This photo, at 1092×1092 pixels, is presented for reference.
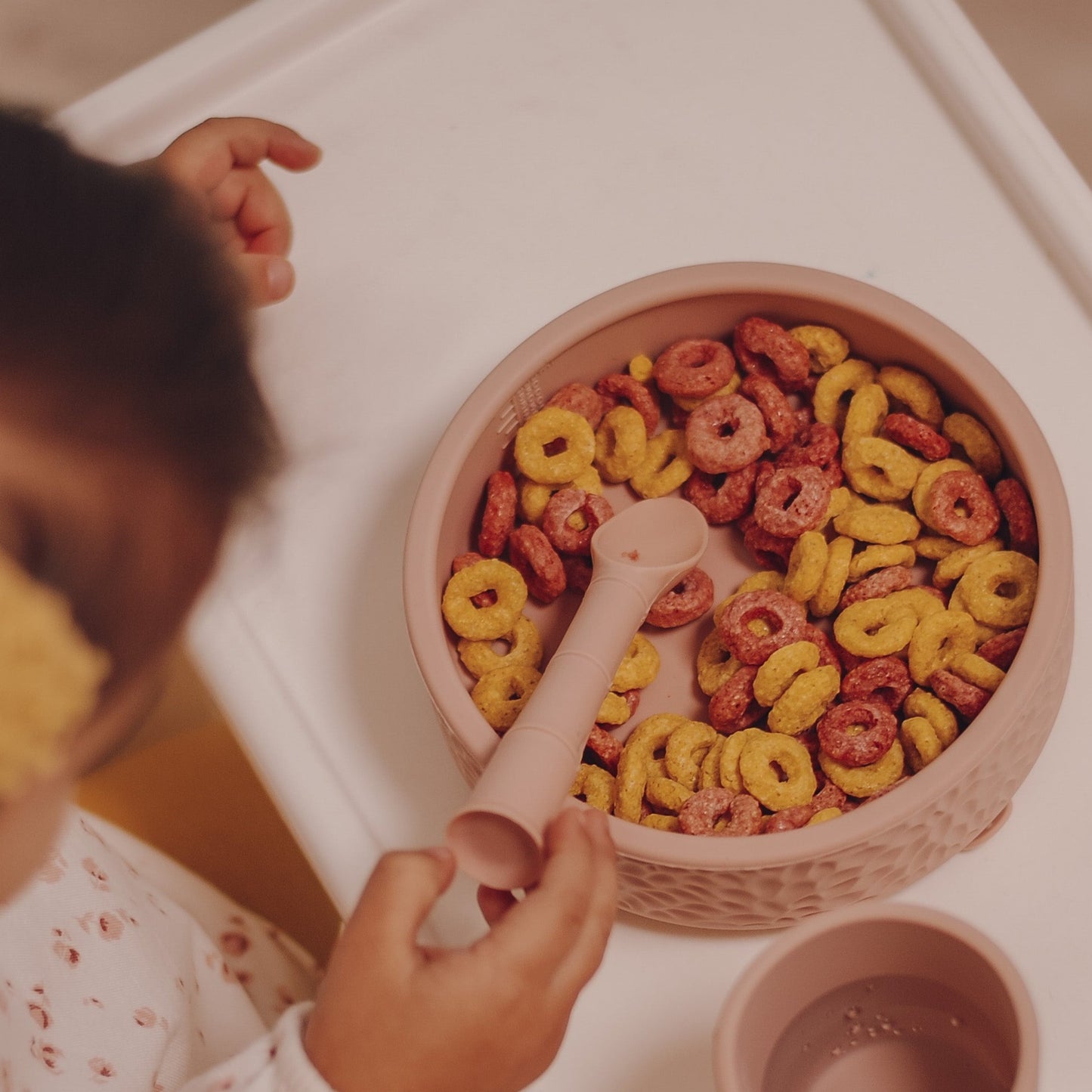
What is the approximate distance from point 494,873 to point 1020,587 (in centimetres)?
27

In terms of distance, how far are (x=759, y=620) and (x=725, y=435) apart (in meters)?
0.10

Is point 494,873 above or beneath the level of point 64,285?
beneath

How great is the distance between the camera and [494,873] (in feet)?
1.47

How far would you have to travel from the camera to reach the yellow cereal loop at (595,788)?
54cm

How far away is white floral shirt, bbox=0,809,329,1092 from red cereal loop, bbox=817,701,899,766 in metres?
0.31

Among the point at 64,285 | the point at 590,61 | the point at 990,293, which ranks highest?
the point at 590,61

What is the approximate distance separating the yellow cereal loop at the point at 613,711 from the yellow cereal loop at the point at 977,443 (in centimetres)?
20

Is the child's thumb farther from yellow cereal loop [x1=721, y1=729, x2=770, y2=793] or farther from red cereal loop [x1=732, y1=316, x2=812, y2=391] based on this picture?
red cereal loop [x1=732, y1=316, x2=812, y2=391]

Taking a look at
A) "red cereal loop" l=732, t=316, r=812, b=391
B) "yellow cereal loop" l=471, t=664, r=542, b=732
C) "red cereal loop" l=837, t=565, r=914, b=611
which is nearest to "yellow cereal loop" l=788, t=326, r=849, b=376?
"red cereal loop" l=732, t=316, r=812, b=391

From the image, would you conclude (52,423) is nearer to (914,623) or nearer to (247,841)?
(914,623)

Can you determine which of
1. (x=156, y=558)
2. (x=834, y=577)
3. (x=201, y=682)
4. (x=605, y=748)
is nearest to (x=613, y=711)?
(x=605, y=748)

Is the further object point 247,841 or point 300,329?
point 247,841

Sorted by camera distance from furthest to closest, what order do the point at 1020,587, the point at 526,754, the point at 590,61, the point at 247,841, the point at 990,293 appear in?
1. the point at 247,841
2. the point at 590,61
3. the point at 990,293
4. the point at 1020,587
5. the point at 526,754

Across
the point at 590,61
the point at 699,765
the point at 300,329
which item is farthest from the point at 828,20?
the point at 699,765
